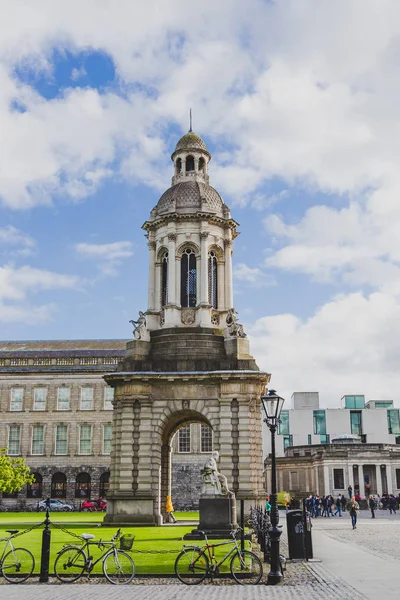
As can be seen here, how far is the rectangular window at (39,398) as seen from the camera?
245 ft

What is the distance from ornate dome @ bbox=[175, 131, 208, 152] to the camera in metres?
42.9

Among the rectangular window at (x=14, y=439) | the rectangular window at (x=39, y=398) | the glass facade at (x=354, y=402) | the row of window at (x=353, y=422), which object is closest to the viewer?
the rectangular window at (x=14, y=439)

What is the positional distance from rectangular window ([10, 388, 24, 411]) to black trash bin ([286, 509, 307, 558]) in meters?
57.7

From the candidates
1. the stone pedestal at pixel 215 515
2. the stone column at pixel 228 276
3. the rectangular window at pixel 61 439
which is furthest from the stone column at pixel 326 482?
the stone pedestal at pixel 215 515

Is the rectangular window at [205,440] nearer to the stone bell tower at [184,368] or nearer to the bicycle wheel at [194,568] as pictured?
the stone bell tower at [184,368]

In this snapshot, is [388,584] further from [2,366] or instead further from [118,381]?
[2,366]

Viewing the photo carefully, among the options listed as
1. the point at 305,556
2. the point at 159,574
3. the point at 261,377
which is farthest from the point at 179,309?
the point at 159,574

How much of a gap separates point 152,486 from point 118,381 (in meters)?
5.54

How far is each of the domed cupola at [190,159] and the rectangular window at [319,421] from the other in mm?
74653

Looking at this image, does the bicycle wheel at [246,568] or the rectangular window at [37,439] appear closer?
the bicycle wheel at [246,568]

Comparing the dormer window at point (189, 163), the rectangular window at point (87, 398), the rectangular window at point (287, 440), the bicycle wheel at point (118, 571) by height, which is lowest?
the bicycle wheel at point (118, 571)

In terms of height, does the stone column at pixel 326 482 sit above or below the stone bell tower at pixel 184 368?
below

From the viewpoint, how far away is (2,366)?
76375 mm

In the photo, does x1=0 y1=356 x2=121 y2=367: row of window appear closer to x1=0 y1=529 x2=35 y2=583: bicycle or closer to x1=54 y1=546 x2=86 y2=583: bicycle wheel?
x1=0 y1=529 x2=35 y2=583: bicycle
